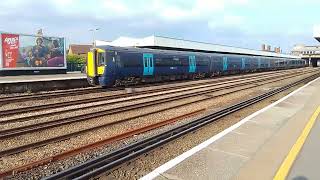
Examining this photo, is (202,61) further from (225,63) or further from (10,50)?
(10,50)

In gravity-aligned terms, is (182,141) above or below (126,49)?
below

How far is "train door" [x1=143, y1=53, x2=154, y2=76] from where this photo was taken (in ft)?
100.0

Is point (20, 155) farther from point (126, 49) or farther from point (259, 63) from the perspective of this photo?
point (259, 63)

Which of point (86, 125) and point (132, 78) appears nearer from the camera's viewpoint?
point (86, 125)

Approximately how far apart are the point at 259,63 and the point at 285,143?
57448mm

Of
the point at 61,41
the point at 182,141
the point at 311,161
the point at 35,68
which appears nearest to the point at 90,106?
the point at 182,141

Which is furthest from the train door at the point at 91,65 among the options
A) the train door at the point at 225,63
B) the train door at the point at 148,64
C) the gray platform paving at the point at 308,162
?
the train door at the point at 225,63

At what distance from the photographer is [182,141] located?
1023cm

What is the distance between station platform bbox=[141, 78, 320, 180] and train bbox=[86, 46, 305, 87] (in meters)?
15.1

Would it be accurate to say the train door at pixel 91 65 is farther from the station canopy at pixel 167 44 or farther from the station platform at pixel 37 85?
the station canopy at pixel 167 44

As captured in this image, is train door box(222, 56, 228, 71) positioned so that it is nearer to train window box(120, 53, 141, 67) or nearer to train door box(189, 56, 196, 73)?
train door box(189, 56, 196, 73)

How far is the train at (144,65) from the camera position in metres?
26.9

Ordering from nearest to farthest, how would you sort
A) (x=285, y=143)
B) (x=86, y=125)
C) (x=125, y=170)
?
(x=125, y=170)
(x=285, y=143)
(x=86, y=125)

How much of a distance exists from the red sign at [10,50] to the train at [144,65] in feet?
61.3
